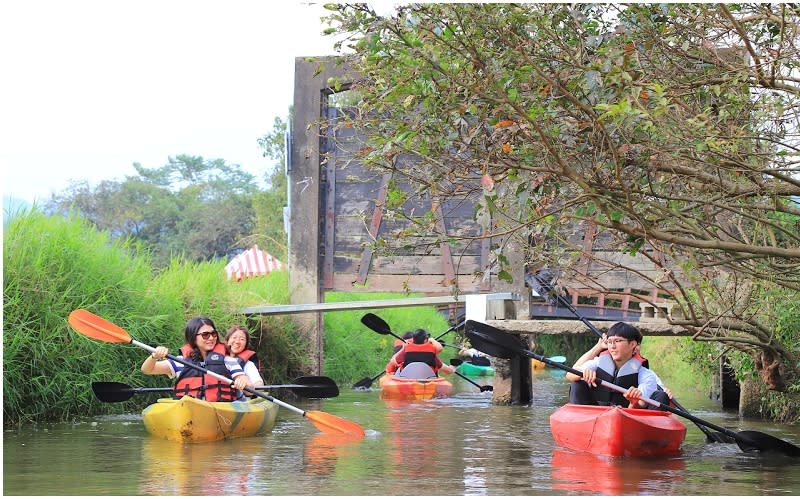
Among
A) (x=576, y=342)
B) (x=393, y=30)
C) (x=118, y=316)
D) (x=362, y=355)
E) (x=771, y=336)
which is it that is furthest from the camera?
(x=576, y=342)

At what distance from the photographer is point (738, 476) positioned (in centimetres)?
750

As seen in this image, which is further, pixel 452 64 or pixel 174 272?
pixel 174 272

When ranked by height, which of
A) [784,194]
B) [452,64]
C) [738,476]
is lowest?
[738,476]

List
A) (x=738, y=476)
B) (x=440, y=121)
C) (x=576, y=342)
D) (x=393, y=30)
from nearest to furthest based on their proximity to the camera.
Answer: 1. (x=393, y=30)
2. (x=440, y=121)
3. (x=738, y=476)
4. (x=576, y=342)

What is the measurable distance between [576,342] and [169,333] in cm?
1611

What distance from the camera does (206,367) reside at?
9664 mm

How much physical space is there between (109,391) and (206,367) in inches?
35.7

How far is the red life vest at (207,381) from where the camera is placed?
9.60 meters

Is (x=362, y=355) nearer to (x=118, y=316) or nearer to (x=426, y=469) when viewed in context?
(x=118, y=316)

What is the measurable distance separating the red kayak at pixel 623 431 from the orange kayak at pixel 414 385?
18.9 ft

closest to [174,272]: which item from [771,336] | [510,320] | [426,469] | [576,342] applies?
[510,320]

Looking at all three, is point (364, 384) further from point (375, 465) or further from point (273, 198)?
point (273, 198)

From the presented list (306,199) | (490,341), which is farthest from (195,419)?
(306,199)

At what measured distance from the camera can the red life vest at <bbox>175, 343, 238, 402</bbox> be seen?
9602mm
